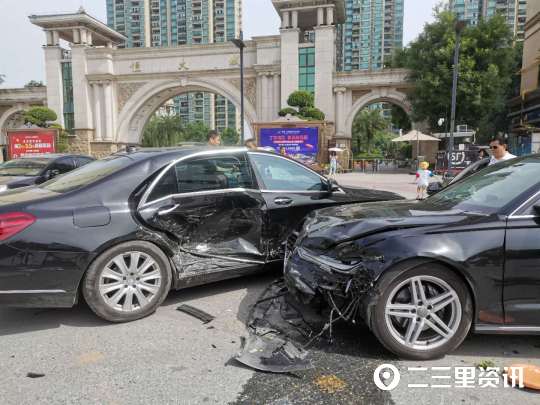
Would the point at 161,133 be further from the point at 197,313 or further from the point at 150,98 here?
the point at 197,313

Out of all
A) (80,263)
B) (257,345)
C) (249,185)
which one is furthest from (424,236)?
(80,263)

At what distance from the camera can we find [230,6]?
76625mm

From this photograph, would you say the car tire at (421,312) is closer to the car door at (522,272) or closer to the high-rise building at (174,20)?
the car door at (522,272)

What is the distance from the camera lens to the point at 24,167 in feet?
35.2

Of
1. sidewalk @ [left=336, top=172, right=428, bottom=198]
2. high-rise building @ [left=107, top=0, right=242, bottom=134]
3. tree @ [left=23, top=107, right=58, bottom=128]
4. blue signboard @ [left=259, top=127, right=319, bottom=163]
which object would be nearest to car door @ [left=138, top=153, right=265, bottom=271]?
sidewalk @ [left=336, top=172, right=428, bottom=198]

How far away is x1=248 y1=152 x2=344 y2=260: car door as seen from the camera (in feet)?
14.2

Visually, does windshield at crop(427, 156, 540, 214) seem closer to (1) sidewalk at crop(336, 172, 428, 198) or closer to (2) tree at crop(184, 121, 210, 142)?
(1) sidewalk at crop(336, 172, 428, 198)

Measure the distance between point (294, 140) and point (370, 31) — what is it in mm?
79023

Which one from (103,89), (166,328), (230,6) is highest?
(230,6)

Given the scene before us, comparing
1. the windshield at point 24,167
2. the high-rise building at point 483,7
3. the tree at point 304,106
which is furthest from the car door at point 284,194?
the high-rise building at point 483,7

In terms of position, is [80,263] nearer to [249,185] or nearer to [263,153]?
[249,185]

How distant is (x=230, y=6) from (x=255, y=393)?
83749 mm

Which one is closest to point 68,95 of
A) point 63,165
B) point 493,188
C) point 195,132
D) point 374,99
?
point 374,99

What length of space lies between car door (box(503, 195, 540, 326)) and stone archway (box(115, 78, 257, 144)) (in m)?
32.0
